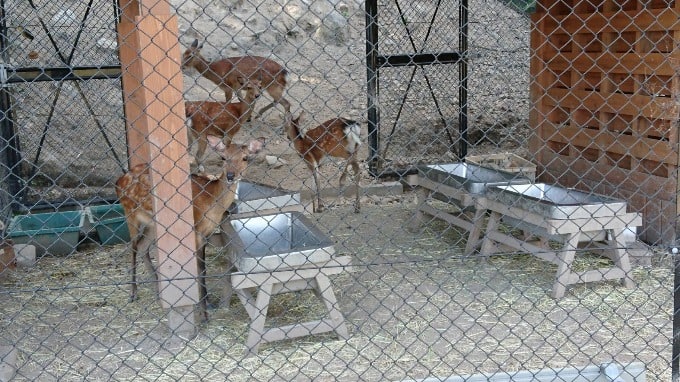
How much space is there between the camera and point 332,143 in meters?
8.02

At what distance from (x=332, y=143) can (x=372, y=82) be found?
800 mm

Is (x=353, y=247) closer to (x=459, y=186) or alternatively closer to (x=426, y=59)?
(x=459, y=186)

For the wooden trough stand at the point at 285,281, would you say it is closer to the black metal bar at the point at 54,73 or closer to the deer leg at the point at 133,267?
the deer leg at the point at 133,267

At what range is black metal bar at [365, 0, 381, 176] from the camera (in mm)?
7993

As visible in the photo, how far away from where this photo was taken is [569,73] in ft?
23.2

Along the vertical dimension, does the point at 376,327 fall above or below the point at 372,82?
below

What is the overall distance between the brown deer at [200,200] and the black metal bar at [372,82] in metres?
2.75

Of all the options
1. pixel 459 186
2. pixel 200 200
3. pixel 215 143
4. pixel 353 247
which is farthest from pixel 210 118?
pixel 200 200

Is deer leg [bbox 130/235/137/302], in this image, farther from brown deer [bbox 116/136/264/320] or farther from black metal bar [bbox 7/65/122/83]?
black metal bar [bbox 7/65/122/83]

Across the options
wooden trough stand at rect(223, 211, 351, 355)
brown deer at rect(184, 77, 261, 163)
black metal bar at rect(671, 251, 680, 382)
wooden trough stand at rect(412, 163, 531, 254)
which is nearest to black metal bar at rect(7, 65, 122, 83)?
brown deer at rect(184, 77, 261, 163)

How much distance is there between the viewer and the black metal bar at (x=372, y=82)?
799 cm


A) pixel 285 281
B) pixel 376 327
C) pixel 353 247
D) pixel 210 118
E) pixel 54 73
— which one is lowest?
pixel 353 247

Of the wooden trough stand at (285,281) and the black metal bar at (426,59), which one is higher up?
the black metal bar at (426,59)

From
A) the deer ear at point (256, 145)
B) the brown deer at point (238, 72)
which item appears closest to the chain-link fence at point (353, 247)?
the deer ear at point (256, 145)
